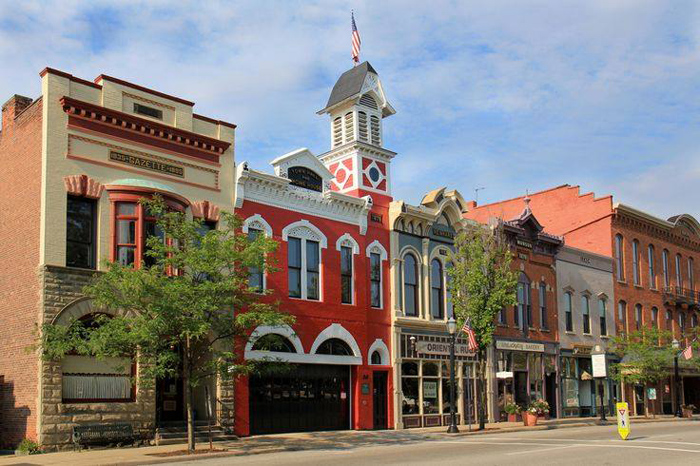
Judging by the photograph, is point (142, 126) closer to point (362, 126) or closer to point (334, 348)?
point (334, 348)

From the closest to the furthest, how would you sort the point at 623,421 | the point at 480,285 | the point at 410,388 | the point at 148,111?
1. the point at 623,421
2. the point at 148,111
3. the point at 480,285
4. the point at 410,388

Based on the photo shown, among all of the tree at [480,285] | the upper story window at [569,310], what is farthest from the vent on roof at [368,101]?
the upper story window at [569,310]

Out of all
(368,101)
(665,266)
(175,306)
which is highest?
(368,101)

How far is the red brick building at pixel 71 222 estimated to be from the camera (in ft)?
73.9

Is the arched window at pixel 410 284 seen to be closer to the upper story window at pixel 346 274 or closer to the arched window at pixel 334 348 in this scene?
the upper story window at pixel 346 274

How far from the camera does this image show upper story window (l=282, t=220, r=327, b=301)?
3006 centimetres

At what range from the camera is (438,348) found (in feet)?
117

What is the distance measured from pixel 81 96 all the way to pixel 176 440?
10519 mm

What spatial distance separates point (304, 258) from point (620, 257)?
26.2 metres

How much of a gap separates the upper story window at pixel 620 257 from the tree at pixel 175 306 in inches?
1244

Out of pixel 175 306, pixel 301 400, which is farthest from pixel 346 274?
pixel 175 306

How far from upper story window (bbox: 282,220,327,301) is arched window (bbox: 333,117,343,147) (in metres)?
5.46

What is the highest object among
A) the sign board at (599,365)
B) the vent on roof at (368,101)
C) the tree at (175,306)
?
the vent on roof at (368,101)

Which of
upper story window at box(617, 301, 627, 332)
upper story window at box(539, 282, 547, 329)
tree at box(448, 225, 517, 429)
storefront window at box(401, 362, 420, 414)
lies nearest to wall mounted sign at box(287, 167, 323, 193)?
tree at box(448, 225, 517, 429)
